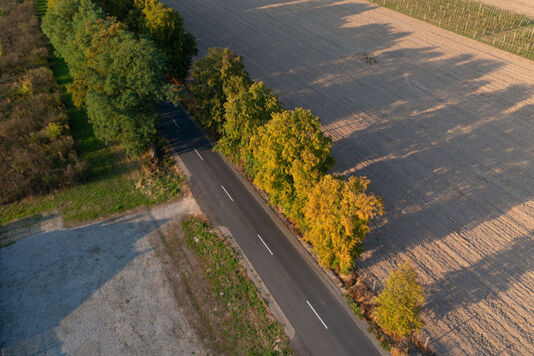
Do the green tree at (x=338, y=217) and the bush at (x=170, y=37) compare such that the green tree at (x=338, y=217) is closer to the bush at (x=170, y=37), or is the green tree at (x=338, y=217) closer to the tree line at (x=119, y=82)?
the tree line at (x=119, y=82)

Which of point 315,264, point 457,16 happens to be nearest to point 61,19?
point 315,264

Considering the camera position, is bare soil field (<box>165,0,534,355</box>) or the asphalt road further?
bare soil field (<box>165,0,534,355</box>)

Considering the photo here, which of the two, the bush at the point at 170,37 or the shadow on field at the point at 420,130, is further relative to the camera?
the bush at the point at 170,37

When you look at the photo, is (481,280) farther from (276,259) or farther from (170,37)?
(170,37)

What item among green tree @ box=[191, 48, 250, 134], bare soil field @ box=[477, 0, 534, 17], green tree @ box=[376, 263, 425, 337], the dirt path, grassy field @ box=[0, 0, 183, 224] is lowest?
the dirt path

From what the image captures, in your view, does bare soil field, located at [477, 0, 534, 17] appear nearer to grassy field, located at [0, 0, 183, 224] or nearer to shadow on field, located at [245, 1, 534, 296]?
shadow on field, located at [245, 1, 534, 296]

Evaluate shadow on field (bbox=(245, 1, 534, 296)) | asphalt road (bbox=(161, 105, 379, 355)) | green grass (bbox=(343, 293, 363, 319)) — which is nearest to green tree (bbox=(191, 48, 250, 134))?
asphalt road (bbox=(161, 105, 379, 355))

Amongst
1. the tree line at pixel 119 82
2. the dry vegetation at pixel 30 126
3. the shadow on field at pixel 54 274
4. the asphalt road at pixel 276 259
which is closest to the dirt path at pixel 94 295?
the shadow on field at pixel 54 274
